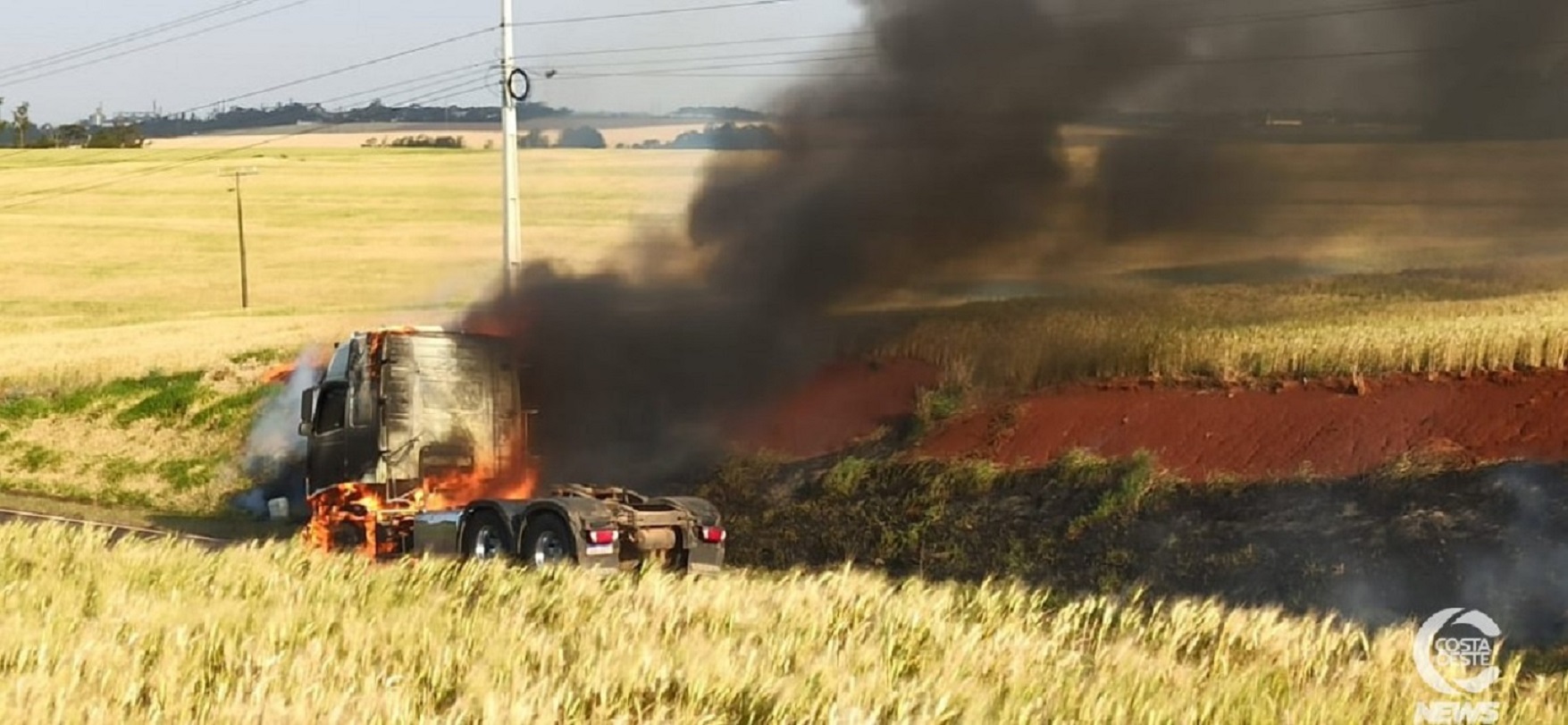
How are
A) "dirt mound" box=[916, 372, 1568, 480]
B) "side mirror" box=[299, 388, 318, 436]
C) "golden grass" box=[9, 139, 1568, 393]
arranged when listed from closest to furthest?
"side mirror" box=[299, 388, 318, 436] < "dirt mound" box=[916, 372, 1568, 480] < "golden grass" box=[9, 139, 1568, 393]

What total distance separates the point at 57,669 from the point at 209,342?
39.3 m

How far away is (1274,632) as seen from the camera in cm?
1104

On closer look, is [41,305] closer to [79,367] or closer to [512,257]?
[79,367]

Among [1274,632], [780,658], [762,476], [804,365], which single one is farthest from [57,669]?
[804,365]

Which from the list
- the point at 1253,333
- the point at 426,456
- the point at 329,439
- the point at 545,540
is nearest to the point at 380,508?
the point at 426,456

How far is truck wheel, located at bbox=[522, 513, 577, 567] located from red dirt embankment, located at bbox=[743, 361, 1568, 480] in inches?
327

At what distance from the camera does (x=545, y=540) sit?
16453 millimetres

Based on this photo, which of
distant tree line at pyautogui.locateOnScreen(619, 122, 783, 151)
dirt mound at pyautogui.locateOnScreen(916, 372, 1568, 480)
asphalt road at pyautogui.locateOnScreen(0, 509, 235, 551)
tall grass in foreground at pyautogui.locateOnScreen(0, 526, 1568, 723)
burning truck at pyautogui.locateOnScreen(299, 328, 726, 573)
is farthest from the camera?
distant tree line at pyautogui.locateOnScreen(619, 122, 783, 151)

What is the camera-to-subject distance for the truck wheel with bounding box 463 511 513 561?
664 inches

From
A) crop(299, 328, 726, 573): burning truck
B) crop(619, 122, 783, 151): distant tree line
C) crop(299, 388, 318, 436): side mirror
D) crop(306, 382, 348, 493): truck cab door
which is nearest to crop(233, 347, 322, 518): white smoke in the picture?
crop(619, 122, 783, 151): distant tree line

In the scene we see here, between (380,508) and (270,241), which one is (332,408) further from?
(270,241)

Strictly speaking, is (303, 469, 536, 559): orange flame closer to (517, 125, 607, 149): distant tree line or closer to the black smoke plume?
the black smoke plume

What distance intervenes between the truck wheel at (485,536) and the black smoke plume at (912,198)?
11.5 ft

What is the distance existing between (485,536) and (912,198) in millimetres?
10135
